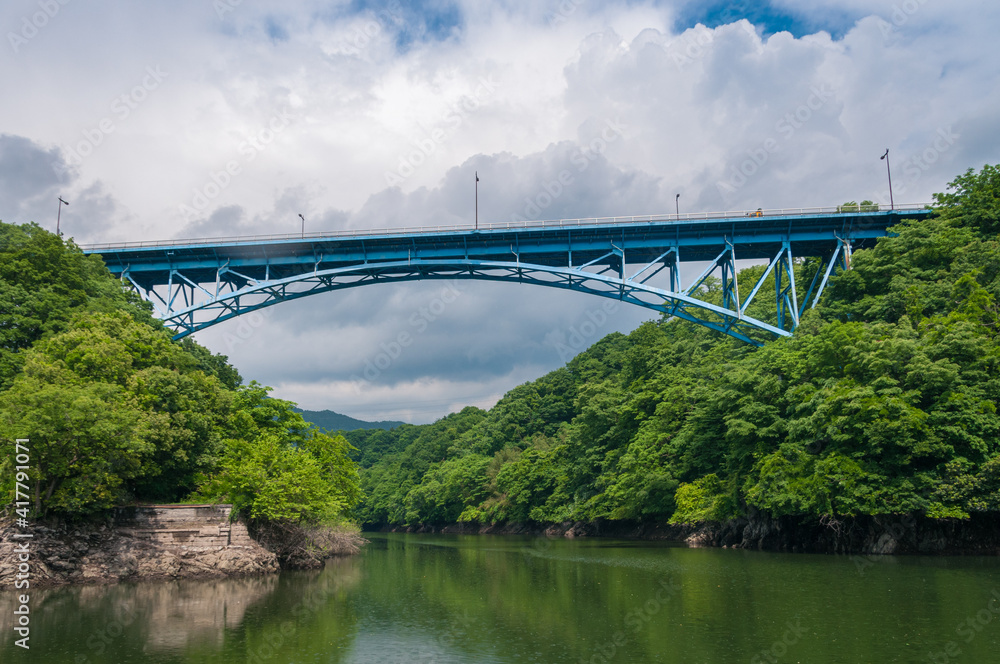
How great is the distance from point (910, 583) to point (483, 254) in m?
24.4

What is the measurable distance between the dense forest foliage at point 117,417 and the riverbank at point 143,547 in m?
0.65

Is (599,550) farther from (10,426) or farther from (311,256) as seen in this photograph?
(10,426)

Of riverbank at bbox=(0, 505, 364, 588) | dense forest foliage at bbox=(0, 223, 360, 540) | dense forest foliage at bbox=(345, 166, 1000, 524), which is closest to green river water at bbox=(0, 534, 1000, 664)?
riverbank at bbox=(0, 505, 364, 588)

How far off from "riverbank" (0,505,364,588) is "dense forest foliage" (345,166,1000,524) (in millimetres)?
19668

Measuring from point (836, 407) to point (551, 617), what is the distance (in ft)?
54.2

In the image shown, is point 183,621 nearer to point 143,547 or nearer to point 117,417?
point 117,417

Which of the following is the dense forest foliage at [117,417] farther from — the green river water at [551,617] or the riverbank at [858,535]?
the riverbank at [858,535]

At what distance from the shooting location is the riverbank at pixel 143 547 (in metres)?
20.4

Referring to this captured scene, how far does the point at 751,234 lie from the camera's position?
35.5 metres

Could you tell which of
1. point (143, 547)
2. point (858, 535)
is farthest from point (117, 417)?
point (858, 535)

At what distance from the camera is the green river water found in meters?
11.5

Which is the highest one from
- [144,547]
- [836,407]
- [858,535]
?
[836,407]

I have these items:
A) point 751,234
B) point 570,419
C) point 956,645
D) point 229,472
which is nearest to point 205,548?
point 229,472

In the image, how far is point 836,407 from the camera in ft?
87.2
